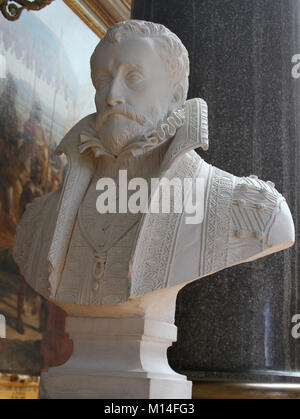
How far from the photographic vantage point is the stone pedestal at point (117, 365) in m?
3.05

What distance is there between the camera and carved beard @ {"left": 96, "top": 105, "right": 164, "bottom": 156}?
340 centimetres

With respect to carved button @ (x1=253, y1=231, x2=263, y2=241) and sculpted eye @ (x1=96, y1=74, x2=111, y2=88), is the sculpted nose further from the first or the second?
carved button @ (x1=253, y1=231, x2=263, y2=241)

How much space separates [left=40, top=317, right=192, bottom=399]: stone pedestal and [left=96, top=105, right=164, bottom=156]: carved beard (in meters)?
0.92

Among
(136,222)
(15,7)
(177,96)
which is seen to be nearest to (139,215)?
(136,222)

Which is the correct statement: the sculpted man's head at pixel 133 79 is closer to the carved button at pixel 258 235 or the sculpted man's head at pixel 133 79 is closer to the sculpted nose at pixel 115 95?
the sculpted nose at pixel 115 95

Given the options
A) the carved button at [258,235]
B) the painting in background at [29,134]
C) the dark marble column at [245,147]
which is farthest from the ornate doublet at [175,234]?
the painting in background at [29,134]

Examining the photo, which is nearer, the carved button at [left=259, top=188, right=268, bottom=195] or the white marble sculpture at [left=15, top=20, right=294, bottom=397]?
the white marble sculpture at [left=15, top=20, right=294, bottom=397]

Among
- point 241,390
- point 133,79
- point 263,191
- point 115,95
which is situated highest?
point 133,79

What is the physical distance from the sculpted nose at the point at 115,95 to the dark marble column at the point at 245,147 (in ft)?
3.23

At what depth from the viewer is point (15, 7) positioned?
561cm

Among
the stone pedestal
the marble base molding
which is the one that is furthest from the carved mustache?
the marble base molding

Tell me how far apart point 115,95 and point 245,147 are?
43.6 inches

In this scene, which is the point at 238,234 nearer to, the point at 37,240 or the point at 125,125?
the point at 125,125

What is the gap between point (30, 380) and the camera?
18.9 ft
